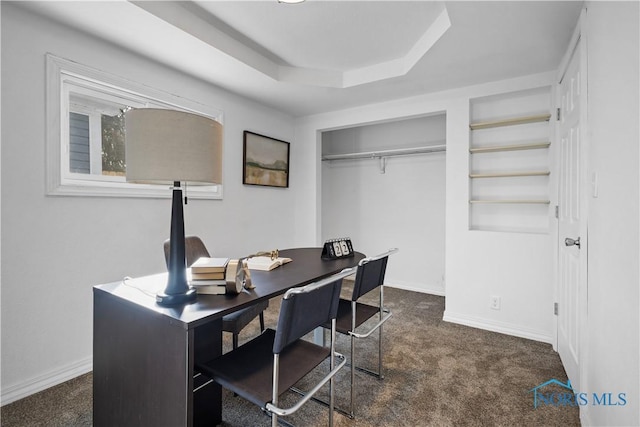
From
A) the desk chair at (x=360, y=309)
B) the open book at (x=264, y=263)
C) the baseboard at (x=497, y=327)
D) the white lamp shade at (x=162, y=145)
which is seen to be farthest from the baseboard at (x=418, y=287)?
the white lamp shade at (x=162, y=145)

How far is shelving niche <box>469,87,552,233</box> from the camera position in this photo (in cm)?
284

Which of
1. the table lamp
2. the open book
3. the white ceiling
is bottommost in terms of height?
the open book

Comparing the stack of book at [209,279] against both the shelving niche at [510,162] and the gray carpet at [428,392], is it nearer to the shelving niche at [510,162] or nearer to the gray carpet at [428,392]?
the gray carpet at [428,392]

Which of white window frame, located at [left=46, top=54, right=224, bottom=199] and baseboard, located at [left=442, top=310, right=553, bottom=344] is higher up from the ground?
white window frame, located at [left=46, top=54, right=224, bottom=199]

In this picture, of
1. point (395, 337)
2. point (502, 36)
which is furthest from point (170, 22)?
point (395, 337)

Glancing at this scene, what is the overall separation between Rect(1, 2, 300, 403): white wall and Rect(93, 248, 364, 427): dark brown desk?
36.4 inches

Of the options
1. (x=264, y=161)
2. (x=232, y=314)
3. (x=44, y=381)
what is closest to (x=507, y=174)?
(x=264, y=161)

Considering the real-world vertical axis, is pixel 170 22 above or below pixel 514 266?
above

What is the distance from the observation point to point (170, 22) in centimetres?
197

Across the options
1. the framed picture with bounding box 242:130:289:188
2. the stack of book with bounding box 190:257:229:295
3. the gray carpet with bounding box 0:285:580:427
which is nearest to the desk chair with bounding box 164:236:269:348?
the stack of book with bounding box 190:257:229:295

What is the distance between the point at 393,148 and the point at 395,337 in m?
2.61

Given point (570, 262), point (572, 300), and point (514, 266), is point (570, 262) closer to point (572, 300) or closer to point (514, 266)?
point (572, 300)

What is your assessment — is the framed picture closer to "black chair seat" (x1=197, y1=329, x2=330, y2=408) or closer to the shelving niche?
the shelving niche

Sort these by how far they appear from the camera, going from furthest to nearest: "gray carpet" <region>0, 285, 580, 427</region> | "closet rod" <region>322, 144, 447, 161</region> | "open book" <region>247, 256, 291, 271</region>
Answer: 1. "closet rod" <region>322, 144, 447, 161</region>
2. "open book" <region>247, 256, 291, 271</region>
3. "gray carpet" <region>0, 285, 580, 427</region>
